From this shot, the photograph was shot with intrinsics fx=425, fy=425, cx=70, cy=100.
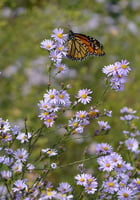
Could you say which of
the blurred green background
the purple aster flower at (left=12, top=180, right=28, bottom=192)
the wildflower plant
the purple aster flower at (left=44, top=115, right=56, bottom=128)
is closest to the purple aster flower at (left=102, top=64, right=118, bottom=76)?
the wildflower plant

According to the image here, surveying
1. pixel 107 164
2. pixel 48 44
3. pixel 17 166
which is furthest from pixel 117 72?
pixel 17 166

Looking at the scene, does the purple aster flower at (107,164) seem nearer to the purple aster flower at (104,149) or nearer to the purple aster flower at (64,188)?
the purple aster flower at (104,149)

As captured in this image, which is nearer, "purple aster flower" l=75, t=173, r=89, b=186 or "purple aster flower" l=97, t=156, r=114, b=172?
"purple aster flower" l=75, t=173, r=89, b=186

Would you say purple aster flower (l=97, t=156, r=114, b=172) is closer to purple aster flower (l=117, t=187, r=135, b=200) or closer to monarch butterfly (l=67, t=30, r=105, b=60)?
purple aster flower (l=117, t=187, r=135, b=200)

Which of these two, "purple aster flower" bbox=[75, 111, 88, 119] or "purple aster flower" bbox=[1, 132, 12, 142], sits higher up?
"purple aster flower" bbox=[75, 111, 88, 119]

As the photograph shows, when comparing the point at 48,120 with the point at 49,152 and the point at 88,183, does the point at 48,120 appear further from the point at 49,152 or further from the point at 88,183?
the point at 88,183

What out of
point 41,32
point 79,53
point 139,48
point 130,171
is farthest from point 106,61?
point 130,171

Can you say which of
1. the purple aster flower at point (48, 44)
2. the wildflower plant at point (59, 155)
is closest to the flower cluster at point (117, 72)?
the wildflower plant at point (59, 155)
